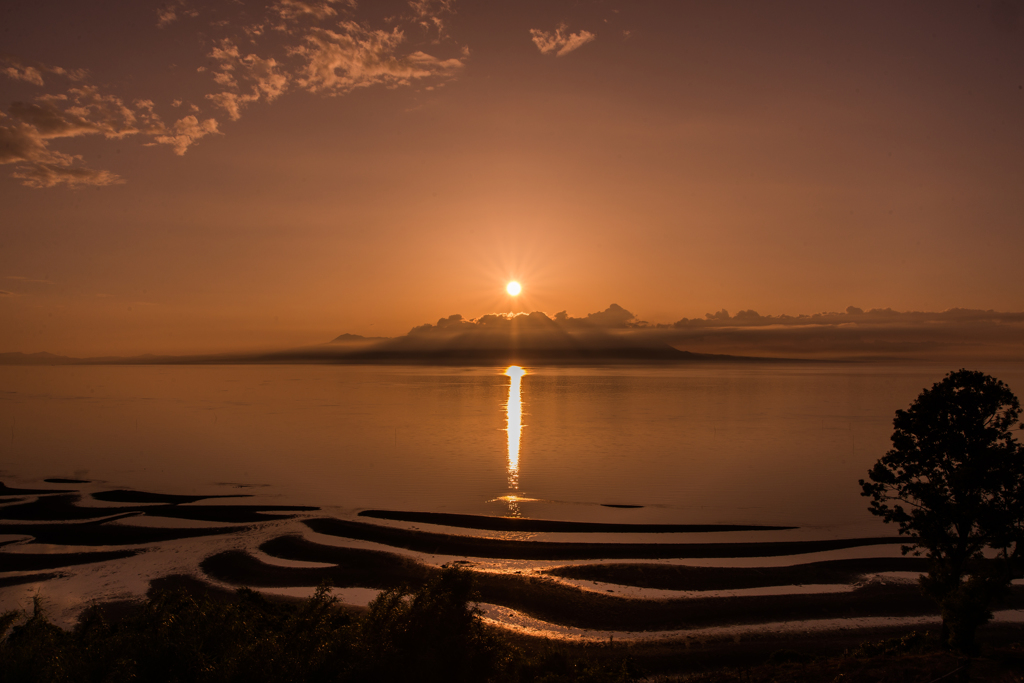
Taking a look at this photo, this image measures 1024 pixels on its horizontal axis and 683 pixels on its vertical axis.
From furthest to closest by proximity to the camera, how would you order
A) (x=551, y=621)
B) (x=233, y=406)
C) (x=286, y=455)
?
(x=233, y=406) → (x=286, y=455) → (x=551, y=621)

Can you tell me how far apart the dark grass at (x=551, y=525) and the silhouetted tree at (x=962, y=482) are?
662 inches

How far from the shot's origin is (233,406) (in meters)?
118

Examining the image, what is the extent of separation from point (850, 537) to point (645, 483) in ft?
57.4

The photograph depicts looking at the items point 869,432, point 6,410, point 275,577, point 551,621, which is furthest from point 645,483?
point 6,410

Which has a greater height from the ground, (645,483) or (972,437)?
(972,437)

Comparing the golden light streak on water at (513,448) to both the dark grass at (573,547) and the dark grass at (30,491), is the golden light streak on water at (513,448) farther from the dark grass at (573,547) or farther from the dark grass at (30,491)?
the dark grass at (30,491)

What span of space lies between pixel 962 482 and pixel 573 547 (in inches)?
744

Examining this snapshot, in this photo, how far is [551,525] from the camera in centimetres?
3706

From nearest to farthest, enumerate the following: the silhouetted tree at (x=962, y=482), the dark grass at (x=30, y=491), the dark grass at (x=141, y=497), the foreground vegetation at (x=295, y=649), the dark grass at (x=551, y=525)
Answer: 1. the foreground vegetation at (x=295, y=649)
2. the silhouetted tree at (x=962, y=482)
3. the dark grass at (x=551, y=525)
4. the dark grass at (x=141, y=497)
5. the dark grass at (x=30, y=491)

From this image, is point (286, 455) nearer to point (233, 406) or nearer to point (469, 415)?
point (469, 415)

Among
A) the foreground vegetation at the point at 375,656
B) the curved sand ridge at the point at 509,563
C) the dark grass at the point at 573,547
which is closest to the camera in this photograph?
the foreground vegetation at the point at 375,656

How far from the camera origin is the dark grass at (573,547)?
3156 cm

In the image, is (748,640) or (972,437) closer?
(972,437)

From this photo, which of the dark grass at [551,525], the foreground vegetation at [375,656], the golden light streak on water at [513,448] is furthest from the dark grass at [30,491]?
the foreground vegetation at [375,656]
